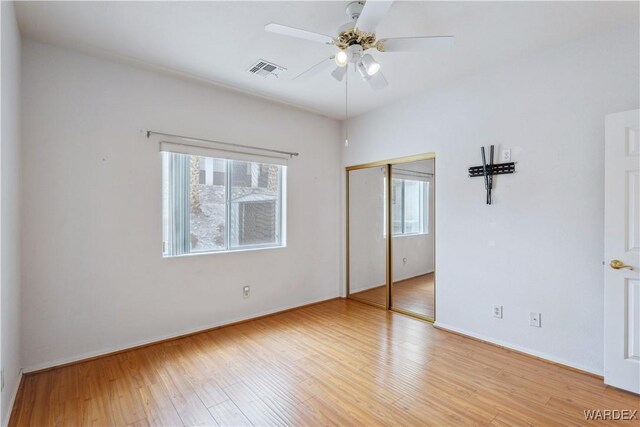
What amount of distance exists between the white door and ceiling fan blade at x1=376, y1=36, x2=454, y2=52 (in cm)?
143

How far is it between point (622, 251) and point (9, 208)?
423 cm

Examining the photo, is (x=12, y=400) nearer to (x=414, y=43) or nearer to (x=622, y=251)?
(x=414, y=43)

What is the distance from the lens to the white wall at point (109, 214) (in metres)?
2.48

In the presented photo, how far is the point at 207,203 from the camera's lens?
3.39 metres

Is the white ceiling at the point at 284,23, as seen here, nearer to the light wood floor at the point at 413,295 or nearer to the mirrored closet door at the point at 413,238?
the mirrored closet door at the point at 413,238

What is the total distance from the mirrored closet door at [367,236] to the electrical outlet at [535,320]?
5.74 feet

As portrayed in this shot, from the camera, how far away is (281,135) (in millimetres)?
4008

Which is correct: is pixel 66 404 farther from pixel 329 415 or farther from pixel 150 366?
pixel 329 415

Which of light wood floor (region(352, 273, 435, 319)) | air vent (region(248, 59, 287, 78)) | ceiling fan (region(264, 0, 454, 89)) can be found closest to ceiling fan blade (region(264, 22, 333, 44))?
ceiling fan (region(264, 0, 454, 89))

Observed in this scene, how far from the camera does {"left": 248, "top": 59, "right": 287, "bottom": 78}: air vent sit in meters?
2.89

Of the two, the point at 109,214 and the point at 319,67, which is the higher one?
the point at 319,67

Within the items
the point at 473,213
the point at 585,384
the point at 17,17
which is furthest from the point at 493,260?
the point at 17,17

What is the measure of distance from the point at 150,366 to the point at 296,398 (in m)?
1.34

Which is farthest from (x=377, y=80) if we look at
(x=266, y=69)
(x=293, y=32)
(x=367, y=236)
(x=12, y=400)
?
(x=12, y=400)
